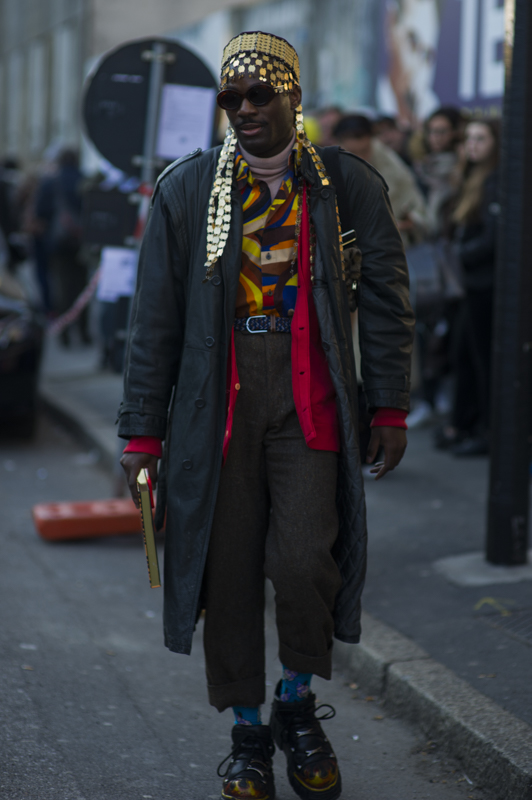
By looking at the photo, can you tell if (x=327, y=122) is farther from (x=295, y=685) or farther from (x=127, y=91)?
(x=295, y=685)

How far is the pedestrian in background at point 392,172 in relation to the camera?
18.7 ft

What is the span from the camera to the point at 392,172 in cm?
618

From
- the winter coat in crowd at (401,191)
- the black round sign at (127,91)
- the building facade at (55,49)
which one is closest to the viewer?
the black round sign at (127,91)

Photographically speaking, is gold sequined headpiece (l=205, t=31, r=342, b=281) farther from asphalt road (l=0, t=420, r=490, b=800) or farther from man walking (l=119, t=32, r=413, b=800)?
asphalt road (l=0, t=420, r=490, b=800)

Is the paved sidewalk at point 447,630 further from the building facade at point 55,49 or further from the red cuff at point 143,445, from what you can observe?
the building facade at point 55,49

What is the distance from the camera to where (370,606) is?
14.3 feet

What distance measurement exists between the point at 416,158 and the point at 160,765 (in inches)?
225

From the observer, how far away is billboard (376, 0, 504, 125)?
330 inches

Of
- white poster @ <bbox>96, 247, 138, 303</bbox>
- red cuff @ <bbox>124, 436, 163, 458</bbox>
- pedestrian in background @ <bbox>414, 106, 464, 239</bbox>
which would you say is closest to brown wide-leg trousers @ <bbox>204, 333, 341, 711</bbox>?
red cuff @ <bbox>124, 436, 163, 458</bbox>

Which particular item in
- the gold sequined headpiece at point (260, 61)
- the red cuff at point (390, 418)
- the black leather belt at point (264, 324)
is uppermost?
the gold sequined headpiece at point (260, 61)

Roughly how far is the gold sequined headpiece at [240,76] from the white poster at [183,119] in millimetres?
2762

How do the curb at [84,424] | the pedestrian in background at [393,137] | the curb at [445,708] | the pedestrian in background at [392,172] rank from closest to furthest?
the curb at [445,708]
the pedestrian in background at [392,172]
the curb at [84,424]
the pedestrian in background at [393,137]

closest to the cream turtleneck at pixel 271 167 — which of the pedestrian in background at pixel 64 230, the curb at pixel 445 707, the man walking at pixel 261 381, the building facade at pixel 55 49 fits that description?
the man walking at pixel 261 381

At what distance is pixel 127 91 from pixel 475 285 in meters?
2.55
